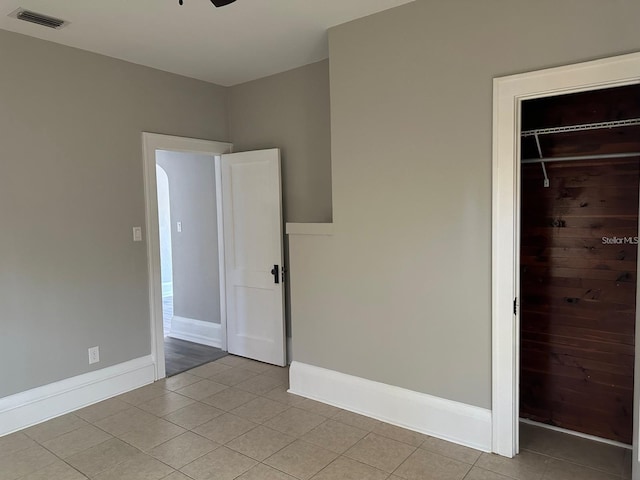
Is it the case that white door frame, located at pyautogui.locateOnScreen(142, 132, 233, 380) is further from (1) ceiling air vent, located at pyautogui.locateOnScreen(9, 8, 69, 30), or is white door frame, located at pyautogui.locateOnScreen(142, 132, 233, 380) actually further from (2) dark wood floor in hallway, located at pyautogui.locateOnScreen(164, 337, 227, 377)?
(1) ceiling air vent, located at pyautogui.locateOnScreen(9, 8, 69, 30)

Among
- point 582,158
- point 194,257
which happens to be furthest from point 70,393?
point 582,158

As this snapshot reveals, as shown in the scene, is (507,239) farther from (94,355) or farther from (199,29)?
(94,355)

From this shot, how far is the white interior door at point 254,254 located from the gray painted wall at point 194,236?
459 mm

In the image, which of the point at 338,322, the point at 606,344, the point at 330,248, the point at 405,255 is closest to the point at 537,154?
the point at 405,255

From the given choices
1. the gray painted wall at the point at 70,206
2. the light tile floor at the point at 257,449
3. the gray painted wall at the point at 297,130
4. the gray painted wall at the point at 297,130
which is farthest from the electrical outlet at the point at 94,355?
the gray painted wall at the point at 297,130

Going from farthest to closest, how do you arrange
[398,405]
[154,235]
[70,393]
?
[154,235] < [70,393] < [398,405]

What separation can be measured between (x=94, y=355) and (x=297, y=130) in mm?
2609

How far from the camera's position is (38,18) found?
287 centimetres

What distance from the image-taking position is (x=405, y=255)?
296 cm

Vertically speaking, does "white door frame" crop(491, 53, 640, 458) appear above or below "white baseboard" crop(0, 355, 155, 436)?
above

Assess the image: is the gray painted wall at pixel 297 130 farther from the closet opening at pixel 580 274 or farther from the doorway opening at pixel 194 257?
the closet opening at pixel 580 274

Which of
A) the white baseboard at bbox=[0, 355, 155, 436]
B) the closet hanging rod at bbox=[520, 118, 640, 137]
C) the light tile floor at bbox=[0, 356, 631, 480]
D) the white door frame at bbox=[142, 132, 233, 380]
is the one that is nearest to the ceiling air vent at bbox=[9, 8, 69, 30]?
the white door frame at bbox=[142, 132, 233, 380]

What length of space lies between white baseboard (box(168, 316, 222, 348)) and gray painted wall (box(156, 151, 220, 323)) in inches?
2.5

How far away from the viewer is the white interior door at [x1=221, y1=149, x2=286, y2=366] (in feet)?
→ 13.8
